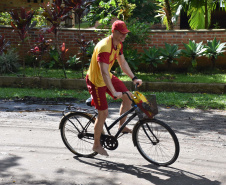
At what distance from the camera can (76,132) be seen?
554 centimetres

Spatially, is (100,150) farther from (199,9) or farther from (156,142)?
(199,9)

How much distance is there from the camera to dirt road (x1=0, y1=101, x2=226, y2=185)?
4.66 meters

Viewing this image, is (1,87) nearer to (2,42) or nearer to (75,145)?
(2,42)

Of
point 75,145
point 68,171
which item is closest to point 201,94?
point 75,145

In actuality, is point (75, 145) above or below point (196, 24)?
below

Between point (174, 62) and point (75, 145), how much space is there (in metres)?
6.74

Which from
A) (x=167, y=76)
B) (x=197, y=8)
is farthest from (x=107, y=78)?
(x=197, y=8)

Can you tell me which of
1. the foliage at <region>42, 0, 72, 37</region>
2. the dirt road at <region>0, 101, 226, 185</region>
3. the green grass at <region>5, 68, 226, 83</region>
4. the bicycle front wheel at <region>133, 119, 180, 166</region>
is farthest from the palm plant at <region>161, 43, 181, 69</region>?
the bicycle front wheel at <region>133, 119, 180, 166</region>

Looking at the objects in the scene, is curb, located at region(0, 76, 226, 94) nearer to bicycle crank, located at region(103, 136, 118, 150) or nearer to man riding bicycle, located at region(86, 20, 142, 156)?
man riding bicycle, located at region(86, 20, 142, 156)

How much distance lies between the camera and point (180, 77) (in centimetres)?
1084

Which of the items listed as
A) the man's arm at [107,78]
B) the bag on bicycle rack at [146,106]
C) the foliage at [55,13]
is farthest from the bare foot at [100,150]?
the foliage at [55,13]

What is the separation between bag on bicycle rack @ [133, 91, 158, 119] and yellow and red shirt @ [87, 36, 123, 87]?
0.49 m

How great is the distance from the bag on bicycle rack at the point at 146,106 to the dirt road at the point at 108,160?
0.73 meters

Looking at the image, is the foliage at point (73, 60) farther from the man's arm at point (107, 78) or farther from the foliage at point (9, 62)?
the man's arm at point (107, 78)
